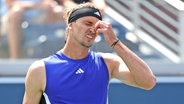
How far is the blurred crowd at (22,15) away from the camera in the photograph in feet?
18.1

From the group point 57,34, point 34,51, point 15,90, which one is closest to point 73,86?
point 15,90

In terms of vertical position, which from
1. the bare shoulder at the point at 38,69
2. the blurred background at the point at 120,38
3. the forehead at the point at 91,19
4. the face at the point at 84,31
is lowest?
the blurred background at the point at 120,38

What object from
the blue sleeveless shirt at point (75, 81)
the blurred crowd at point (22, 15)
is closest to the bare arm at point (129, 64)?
the blue sleeveless shirt at point (75, 81)

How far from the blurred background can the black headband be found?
5.31ft

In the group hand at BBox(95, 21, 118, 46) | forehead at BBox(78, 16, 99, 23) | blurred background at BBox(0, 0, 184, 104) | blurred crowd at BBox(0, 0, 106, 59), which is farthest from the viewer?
blurred crowd at BBox(0, 0, 106, 59)

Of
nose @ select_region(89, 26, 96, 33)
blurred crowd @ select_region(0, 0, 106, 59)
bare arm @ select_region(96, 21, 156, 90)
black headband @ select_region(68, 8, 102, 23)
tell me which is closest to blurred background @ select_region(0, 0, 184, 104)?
blurred crowd @ select_region(0, 0, 106, 59)

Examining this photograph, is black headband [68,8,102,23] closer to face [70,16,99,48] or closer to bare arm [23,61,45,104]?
face [70,16,99,48]

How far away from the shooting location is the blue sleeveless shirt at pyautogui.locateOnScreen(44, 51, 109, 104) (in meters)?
3.26

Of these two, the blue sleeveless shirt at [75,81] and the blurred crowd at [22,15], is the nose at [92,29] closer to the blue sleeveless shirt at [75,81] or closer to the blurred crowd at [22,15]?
the blue sleeveless shirt at [75,81]

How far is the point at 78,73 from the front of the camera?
3.27 meters

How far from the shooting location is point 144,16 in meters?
6.11

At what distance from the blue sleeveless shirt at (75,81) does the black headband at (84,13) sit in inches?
9.5

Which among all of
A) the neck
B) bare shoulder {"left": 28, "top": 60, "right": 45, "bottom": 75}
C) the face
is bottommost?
bare shoulder {"left": 28, "top": 60, "right": 45, "bottom": 75}

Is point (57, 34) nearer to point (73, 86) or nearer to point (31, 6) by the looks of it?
point (31, 6)
